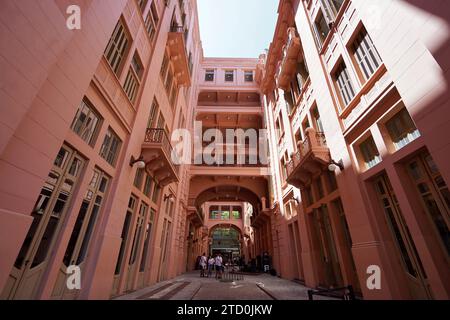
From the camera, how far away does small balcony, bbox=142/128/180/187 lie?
8602 mm

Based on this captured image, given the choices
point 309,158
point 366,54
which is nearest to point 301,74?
point 366,54

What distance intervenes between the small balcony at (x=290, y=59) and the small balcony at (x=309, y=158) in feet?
19.1

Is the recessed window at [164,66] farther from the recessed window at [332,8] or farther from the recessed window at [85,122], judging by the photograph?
the recessed window at [332,8]

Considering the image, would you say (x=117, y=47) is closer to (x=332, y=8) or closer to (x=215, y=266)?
(x=332, y=8)

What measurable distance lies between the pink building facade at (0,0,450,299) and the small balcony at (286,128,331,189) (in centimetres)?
8

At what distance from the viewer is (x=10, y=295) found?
362 cm

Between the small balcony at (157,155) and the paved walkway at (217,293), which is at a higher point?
the small balcony at (157,155)

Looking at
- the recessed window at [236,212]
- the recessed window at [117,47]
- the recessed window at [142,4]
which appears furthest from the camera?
the recessed window at [236,212]

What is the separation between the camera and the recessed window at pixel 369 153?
625 cm

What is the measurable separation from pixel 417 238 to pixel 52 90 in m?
8.41

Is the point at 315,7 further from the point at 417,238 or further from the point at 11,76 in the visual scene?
the point at 11,76

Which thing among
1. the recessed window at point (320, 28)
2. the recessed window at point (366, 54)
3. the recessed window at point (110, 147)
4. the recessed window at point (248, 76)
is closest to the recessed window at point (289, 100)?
the recessed window at point (320, 28)

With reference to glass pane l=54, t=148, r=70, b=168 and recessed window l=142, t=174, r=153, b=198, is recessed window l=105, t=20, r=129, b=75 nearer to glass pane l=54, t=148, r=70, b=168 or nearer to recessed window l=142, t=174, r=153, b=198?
glass pane l=54, t=148, r=70, b=168
